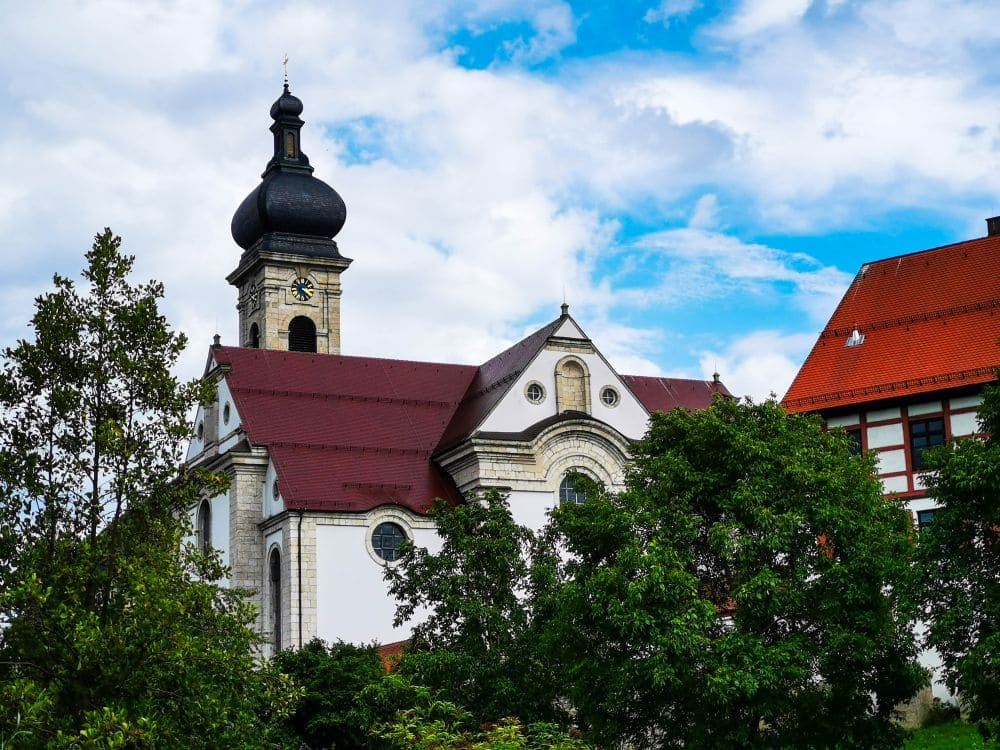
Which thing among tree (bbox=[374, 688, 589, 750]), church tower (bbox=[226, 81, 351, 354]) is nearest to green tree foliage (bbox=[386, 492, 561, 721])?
tree (bbox=[374, 688, 589, 750])

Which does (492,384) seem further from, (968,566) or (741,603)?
(968,566)

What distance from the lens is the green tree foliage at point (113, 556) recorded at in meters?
20.9

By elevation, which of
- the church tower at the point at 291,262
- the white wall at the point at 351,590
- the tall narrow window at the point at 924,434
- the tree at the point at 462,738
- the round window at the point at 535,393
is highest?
the church tower at the point at 291,262

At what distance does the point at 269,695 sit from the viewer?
23.4 metres

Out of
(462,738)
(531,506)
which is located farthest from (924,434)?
(462,738)

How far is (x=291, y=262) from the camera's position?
72.9m

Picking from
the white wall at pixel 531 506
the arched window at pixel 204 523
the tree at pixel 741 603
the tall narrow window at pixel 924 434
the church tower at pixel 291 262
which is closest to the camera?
the tree at pixel 741 603

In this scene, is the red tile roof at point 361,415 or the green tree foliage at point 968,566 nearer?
the green tree foliage at point 968,566

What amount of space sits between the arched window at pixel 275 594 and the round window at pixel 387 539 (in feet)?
10.6

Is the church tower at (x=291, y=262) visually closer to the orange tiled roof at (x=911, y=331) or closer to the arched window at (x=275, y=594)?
the arched window at (x=275, y=594)

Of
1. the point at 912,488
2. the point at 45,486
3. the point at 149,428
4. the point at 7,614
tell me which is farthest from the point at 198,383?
the point at 912,488

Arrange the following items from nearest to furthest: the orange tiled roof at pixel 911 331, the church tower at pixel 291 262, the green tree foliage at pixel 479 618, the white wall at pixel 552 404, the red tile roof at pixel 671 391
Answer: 1. the green tree foliage at pixel 479 618
2. the orange tiled roof at pixel 911 331
3. the white wall at pixel 552 404
4. the red tile roof at pixel 671 391
5. the church tower at pixel 291 262

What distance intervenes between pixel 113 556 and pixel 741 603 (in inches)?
453

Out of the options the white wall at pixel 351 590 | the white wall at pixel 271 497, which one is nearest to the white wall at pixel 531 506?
the white wall at pixel 351 590
